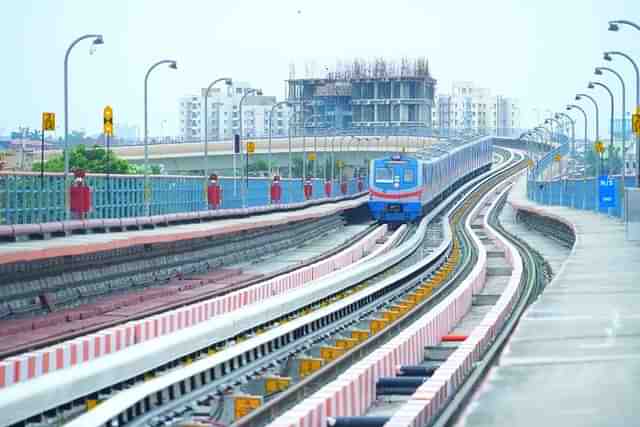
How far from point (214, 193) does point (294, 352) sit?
30.0 m

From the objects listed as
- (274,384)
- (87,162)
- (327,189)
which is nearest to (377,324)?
(274,384)

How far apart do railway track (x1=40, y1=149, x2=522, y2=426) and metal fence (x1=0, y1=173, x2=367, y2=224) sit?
21.5 ft

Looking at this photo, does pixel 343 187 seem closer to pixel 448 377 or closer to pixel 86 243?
pixel 86 243

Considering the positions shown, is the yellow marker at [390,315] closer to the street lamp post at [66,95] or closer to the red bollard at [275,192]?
the street lamp post at [66,95]

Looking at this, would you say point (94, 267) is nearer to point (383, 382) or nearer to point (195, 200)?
point (383, 382)

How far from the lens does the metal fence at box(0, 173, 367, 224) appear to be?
3055 cm

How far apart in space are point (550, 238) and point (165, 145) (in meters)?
59.0

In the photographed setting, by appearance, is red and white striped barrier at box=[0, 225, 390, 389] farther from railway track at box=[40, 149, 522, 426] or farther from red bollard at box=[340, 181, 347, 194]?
red bollard at box=[340, 181, 347, 194]

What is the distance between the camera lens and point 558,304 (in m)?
22.4

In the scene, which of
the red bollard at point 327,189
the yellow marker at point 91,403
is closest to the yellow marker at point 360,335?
the yellow marker at point 91,403

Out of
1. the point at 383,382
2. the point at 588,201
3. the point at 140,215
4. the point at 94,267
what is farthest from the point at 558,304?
the point at 588,201

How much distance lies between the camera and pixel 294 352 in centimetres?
2183

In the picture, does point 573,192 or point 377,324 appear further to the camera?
point 573,192

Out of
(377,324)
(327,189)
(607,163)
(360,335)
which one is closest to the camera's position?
(360,335)
